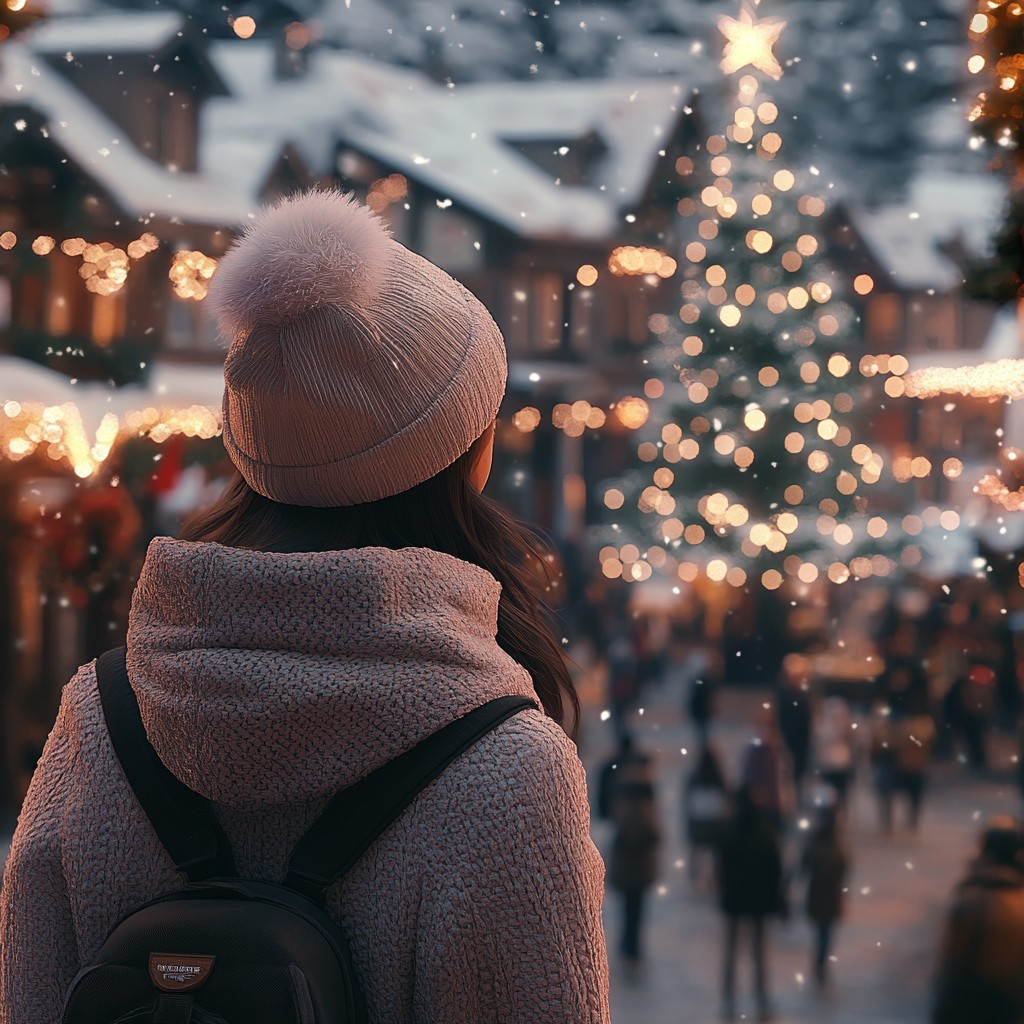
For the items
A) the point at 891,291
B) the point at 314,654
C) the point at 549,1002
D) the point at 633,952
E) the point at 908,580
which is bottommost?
the point at 633,952

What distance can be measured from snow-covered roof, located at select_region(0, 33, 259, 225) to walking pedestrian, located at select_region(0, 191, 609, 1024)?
3.50 metres

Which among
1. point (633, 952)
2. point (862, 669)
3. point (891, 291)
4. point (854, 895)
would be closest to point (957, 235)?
point (891, 291)

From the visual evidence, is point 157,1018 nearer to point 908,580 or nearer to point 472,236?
point 472,236

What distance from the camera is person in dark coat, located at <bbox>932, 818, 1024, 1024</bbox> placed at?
3.62m

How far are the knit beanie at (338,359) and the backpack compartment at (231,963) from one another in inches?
9.1

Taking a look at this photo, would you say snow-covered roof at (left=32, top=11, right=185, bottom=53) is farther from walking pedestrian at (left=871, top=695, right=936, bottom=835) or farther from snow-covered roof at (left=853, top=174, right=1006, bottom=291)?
walking pedestrian at (left=871, top=695, right=936, bottom=835)

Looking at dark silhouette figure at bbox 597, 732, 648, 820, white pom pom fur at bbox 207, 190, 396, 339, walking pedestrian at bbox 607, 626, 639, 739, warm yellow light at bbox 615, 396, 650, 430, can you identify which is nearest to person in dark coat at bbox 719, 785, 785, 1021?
dark silhouette figure at bbox 597, 732, 648, 820

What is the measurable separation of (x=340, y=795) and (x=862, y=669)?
3.90 meters

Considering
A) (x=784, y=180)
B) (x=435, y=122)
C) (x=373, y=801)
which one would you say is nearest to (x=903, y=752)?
(x=784, y=180)

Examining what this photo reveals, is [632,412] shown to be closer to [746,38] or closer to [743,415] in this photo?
Answer: [743,415]

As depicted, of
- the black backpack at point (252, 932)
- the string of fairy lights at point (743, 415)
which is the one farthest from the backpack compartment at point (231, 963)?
the string of fairy lights at point (743, 415)

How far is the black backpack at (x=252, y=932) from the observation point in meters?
0.50

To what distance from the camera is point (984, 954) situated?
367cm

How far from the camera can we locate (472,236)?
13.1 ft
